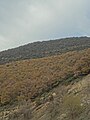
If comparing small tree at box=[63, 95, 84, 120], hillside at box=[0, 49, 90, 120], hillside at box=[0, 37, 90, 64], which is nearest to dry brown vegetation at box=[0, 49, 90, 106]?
hillside at box=[0, 49, 90, 120]

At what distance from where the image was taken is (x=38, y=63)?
91.0 meters

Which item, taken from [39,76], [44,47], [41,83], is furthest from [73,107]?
[44,47]

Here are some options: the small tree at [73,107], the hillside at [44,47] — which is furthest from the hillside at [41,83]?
the hillside at [44,47]

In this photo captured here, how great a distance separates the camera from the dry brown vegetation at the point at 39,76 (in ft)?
242

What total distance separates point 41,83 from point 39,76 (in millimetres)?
4294

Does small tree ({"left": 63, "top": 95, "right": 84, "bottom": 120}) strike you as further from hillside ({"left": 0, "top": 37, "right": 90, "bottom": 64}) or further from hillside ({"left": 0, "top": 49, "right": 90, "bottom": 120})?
hillside ({"left": 0, "top": 37, "right": 90, "bottom": 64})

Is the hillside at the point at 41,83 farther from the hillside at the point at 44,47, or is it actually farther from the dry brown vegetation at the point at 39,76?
the hillside at the point at 44,47

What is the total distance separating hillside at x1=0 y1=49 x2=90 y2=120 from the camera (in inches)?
2549

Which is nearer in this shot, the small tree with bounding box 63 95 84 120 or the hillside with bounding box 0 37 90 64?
the small tree with bounding box 63 95 84 120

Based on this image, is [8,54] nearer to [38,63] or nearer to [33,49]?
[33,49]

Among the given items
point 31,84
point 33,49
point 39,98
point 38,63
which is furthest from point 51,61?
point 33,49

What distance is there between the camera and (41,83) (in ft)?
248

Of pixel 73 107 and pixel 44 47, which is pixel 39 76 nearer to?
pixel 73 107


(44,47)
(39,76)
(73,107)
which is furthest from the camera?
(44,47)
